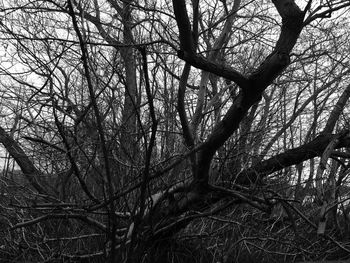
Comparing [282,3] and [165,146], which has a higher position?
[282,3]

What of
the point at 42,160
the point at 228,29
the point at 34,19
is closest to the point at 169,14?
the point at 228,29

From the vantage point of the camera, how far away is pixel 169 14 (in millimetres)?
6617

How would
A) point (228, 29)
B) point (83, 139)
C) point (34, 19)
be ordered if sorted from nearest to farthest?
point (83, 139), point (34, 19), point (228, 29)

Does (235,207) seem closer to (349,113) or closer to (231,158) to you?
(231,158)

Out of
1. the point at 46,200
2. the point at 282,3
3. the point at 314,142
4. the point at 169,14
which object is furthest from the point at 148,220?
the point at 169,14

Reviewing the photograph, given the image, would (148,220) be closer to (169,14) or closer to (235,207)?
(235,207)

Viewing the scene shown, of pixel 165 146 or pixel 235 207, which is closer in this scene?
pixel 165 146

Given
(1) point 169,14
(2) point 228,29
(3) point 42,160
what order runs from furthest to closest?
(2) point 228,29, (1) point 169,14, (3) point 42,160

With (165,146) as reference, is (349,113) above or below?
above

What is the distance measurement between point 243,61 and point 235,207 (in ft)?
9.03

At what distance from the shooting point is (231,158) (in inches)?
207

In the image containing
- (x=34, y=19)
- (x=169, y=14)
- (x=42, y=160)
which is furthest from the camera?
(x=34, y=19)

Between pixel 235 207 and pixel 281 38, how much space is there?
10.4 feet

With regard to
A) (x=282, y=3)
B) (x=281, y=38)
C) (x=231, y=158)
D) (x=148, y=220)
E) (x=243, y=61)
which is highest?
(x=243, y=61)
